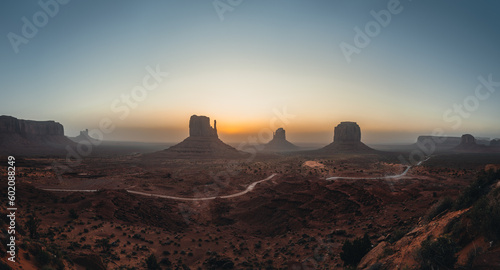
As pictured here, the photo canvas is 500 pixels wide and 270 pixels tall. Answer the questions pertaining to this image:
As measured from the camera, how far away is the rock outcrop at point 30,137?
115m

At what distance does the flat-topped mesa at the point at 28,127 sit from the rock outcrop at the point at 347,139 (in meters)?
189

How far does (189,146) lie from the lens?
109m

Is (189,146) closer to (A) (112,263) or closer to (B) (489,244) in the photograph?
(A) (112,263)

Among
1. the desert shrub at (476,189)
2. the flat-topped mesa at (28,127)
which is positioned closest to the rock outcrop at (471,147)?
the desert shrub at (476,189)

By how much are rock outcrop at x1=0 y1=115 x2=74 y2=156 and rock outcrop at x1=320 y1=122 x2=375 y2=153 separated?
15478 centimetres

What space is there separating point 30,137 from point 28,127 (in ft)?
25.0

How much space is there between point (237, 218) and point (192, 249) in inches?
390

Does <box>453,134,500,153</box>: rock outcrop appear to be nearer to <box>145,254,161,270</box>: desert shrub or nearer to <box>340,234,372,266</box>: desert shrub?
<box>340,234,372,266</box>: desert shrub

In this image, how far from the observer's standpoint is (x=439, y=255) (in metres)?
7.04

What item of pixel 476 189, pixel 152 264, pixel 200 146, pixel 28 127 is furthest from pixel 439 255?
pixel 28 127

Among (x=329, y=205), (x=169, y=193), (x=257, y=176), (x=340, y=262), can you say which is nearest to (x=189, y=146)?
(x=257, y=176)

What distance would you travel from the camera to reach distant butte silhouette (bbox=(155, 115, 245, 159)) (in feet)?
332

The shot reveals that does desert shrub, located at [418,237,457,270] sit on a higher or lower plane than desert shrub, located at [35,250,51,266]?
higher

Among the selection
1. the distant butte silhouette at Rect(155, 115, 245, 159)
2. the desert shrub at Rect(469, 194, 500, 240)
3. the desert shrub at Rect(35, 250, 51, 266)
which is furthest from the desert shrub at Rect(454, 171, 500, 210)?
the distant butte silhouette at Rect(155, 115, 245, 159)
